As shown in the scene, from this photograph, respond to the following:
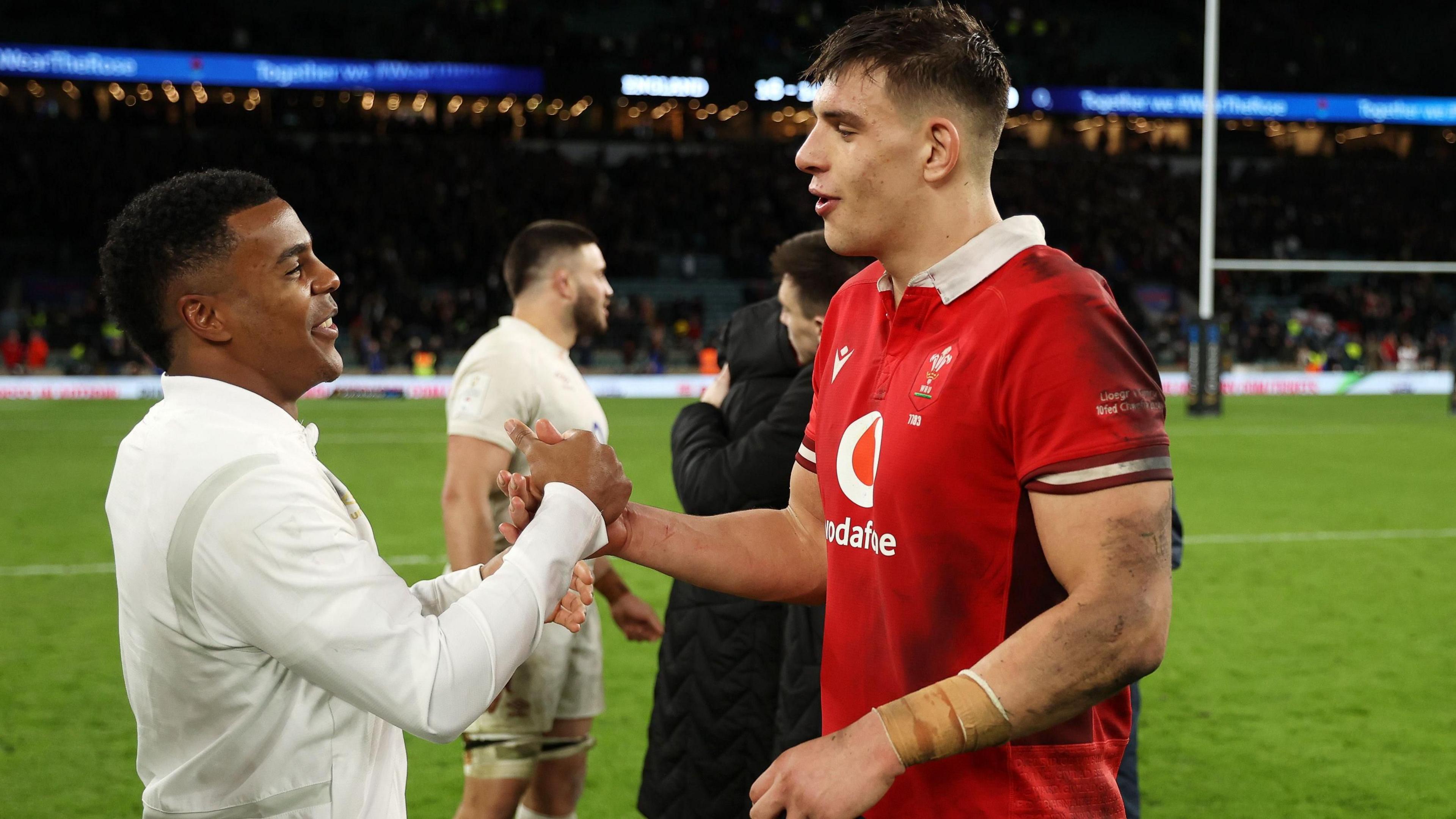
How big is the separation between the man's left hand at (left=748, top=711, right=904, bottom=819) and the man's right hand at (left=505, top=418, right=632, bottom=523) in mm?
630

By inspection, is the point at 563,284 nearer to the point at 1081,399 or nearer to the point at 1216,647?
the point at 1081,399

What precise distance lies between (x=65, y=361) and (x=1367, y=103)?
113 ft

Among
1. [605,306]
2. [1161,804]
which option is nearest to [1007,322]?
[605,306]

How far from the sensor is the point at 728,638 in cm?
335

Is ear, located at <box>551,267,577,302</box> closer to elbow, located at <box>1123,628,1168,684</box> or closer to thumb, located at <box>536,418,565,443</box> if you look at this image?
thumb, located at <box>536,418,565,443</box>

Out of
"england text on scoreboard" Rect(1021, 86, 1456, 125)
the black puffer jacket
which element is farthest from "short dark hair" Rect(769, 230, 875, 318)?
"england text on scoreboard" Rect(1021, 86, 1456, 125)

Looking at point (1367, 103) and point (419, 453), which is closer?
point (419, 453)

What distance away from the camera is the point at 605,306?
14.0 ft

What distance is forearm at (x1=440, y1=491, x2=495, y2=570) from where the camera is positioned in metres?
3.68

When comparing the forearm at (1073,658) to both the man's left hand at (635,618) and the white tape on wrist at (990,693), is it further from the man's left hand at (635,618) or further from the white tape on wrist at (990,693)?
the man's left hand at (635,618)

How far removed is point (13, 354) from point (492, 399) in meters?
22.5

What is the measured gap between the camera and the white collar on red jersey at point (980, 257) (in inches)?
73.0

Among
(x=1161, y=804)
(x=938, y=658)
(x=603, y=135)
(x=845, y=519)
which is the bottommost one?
(x=1161, y=804)

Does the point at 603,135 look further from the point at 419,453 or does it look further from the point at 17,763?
the point at 17,763
